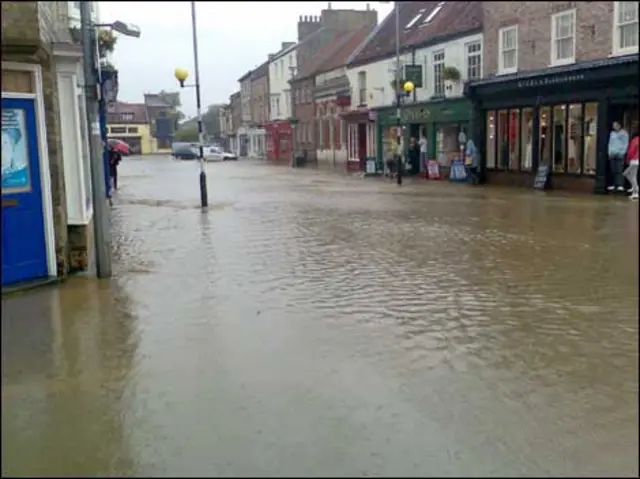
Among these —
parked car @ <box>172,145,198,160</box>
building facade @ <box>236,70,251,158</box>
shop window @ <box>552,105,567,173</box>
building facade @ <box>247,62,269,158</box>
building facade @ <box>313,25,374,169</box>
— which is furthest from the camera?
building facade @ <box>236,70,251,158</box>

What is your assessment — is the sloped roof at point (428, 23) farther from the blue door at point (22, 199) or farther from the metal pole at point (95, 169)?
the blue door at point (22, 199)

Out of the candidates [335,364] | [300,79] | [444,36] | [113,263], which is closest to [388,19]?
[444,36]

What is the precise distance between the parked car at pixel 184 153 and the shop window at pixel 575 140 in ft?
→ 144

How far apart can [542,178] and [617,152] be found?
323 centimetres

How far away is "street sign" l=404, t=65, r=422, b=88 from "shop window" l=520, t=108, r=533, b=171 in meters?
6.45

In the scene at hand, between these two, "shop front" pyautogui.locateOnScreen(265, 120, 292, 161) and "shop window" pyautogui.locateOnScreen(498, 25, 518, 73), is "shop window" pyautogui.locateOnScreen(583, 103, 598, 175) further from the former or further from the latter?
"shop front" pyautogui.locateOnScreen(265, 120, 292, 161)

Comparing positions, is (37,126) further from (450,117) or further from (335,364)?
(450,117)

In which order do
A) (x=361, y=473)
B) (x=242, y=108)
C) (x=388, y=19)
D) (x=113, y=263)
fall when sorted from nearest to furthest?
(x=361, y=473), (x=113, y=263), (x=388, y=19), (x=242, y=108)

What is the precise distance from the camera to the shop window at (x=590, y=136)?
20439 mm

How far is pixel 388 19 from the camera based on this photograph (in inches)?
1439

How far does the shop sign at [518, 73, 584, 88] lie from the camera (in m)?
20.2

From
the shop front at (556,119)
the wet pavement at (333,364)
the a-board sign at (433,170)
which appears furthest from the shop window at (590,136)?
the wet pavement at (333,364)

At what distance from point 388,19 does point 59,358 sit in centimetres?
3363

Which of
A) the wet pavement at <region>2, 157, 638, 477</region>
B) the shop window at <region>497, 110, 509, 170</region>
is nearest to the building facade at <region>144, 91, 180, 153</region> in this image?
the wet pavement at <region>2, 157, 638, 477</region>
